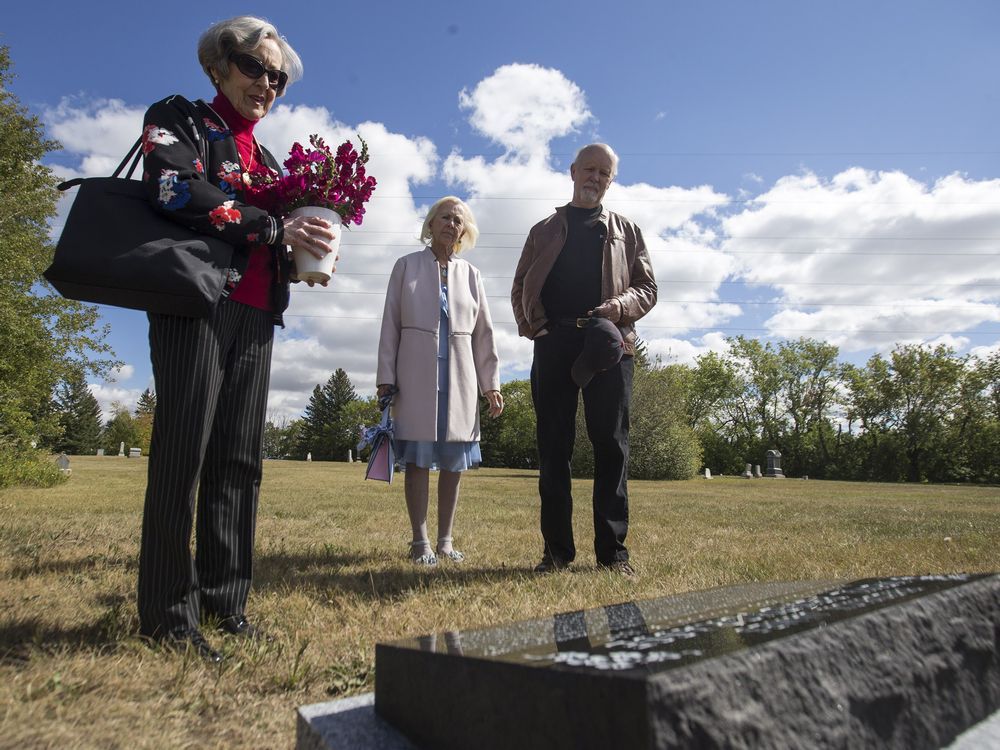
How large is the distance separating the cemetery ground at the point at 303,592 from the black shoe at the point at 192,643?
1.9 inches

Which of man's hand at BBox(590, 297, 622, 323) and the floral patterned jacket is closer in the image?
the floral patterned jacket

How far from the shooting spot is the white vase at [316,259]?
2555 millimetres

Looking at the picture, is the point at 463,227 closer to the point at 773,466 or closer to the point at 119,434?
the point at 773,466

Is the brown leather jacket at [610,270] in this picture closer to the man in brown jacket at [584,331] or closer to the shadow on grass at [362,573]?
the man in brown jacket at [584,331]

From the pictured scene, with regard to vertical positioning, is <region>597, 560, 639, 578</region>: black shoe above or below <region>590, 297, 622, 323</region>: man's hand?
below

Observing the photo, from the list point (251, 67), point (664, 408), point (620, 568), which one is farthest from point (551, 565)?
point (664, 408)

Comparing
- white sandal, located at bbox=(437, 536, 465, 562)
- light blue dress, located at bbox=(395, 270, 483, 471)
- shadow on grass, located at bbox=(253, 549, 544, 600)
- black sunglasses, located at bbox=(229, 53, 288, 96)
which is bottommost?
shadow on grass, located at bbox=(253, 549, 544, 600)

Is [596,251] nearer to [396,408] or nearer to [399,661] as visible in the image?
[396,408]

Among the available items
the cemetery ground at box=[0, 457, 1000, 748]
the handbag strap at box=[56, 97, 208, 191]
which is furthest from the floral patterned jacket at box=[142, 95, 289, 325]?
the cemetery ground at box=[0, 457, 1000, 748]

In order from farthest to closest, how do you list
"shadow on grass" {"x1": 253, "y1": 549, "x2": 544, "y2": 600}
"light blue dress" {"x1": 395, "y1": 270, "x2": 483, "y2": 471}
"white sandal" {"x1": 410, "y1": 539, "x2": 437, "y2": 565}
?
1. "light blue dress" {"x1": 395, "y1": 270, "x2": 483, "y2": 471}
2. "white sandal" {"x1": 410, "y1": 539, "x2": 437, "y2": 565}
3. "shadow on grass" {"x1": 253, "y1": 549, "x2": 544, "y2": 600}

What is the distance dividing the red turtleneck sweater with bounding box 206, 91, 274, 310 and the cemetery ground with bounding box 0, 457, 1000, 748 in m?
1.28

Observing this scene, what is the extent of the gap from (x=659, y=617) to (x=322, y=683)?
3.76ft

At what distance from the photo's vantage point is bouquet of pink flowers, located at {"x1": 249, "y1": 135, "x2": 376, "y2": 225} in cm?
257

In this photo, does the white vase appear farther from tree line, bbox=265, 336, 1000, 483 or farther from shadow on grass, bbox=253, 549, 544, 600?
tree line, bbox=265, 336, 1000, 483
